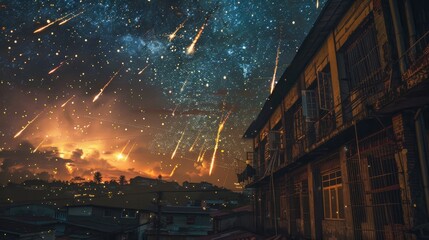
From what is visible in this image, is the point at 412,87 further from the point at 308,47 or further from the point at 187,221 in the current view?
the point at 187,221

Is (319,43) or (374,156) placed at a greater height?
(319,43)

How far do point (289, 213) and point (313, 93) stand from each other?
293 inches

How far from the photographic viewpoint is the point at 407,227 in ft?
24.6

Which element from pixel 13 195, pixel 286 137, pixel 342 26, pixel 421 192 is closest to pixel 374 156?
pixel 421 192

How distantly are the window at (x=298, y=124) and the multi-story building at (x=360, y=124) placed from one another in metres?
0.06

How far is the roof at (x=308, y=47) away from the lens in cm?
1180

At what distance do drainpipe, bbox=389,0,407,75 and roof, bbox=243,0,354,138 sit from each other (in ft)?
9.62

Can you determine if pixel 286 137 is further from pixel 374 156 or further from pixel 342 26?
pixel 374 156

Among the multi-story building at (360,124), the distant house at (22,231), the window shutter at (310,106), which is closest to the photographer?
the multi-story building at (360,124)

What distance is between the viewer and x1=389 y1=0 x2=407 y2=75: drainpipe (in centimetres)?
805

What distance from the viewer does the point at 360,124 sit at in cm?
931

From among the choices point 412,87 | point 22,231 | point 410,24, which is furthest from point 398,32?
point 22,231

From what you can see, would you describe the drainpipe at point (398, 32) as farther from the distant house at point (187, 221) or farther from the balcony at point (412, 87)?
the distant house at point (187, 221)

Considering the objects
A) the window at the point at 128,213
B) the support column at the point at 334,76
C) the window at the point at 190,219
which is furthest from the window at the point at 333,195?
the window at the point at 128,213
